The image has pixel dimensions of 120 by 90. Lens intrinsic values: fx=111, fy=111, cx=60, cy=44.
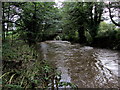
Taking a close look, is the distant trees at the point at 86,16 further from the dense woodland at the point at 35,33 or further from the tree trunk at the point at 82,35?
the tree trunk at the point at 82,35

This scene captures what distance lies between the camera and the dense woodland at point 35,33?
1.86 metres

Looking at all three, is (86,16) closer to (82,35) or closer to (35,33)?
(82,35)

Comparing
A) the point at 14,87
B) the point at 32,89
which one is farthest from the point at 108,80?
the point at 14,87

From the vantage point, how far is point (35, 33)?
13.2 ft

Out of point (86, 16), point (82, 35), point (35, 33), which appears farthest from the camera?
point (82, 35)

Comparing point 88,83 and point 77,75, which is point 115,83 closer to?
point 88,83

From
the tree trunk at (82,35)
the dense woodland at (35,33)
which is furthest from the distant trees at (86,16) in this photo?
the tree trunk at (82,35)

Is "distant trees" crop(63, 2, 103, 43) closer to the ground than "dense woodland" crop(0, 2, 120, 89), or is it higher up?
higher up

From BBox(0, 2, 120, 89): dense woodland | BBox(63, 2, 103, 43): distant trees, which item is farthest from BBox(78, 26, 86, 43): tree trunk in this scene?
BBox(63, 2, 103, 43): distant trees

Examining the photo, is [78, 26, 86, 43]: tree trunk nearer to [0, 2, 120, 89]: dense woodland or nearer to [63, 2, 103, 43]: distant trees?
[0, 2, 120, 89]: dense woodland

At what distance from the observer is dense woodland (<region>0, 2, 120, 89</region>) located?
186 centimetres

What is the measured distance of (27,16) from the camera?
312 centimetres

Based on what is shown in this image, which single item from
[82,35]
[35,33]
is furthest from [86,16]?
[35,33]

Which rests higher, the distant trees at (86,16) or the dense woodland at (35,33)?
the distant trees at (86,16)
